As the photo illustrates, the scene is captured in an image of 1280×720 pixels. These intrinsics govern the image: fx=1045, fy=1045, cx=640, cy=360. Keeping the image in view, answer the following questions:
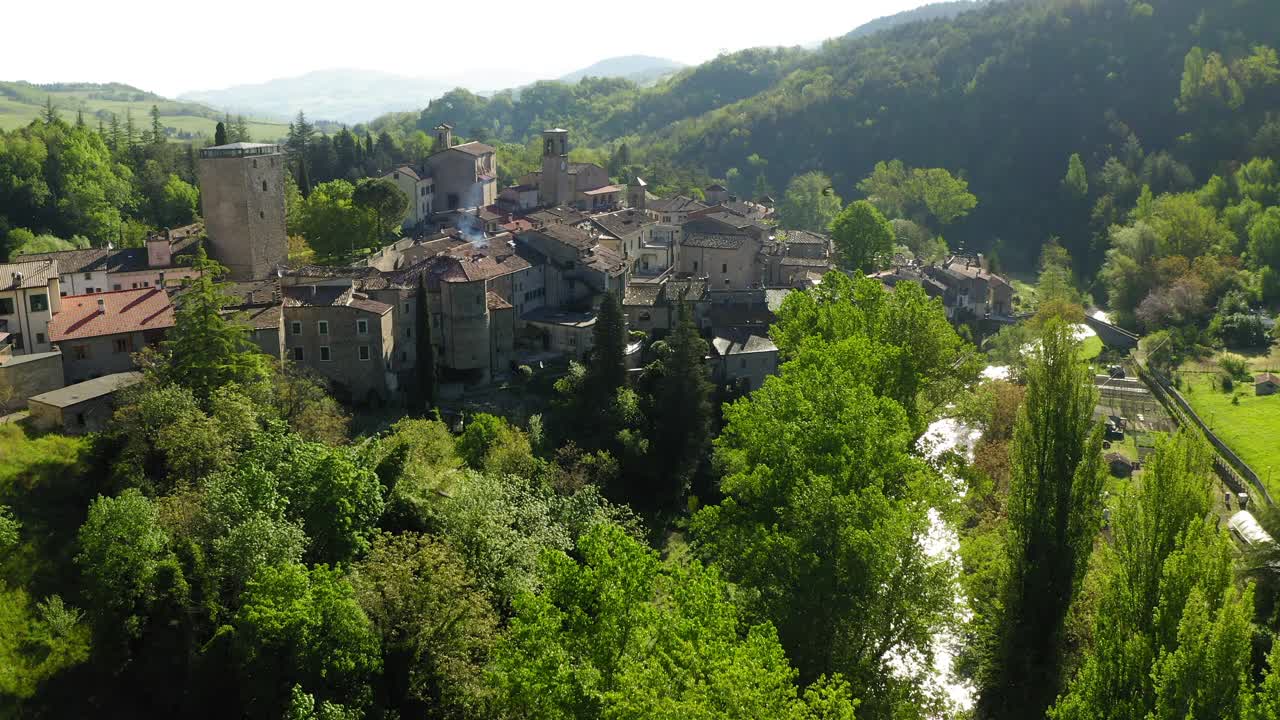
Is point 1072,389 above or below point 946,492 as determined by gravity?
above

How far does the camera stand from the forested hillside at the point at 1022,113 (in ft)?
335

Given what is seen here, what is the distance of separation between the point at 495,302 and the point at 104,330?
49.7 feet

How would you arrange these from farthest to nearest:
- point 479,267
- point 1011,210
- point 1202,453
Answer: point 1011,210 < point 479,267 < point 1202,453

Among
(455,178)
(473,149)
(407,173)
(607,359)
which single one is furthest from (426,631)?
(473,149)

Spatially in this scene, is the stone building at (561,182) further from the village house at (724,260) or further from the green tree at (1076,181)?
the green tree at (1076,181)

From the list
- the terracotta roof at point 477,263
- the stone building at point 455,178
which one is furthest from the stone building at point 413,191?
the terracotta roof at point 477,263

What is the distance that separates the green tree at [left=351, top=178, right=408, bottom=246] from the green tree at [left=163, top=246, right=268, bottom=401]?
21.4m

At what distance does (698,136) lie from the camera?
429 ft

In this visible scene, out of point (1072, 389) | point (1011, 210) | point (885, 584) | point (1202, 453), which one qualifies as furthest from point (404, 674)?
point (1011, 210)

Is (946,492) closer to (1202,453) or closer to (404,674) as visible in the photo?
(1202,453)

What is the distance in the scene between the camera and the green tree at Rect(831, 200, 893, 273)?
231 ft

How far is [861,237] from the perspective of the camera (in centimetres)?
7050

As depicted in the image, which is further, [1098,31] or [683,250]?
[1098,31]

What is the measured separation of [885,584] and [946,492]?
3680mm
